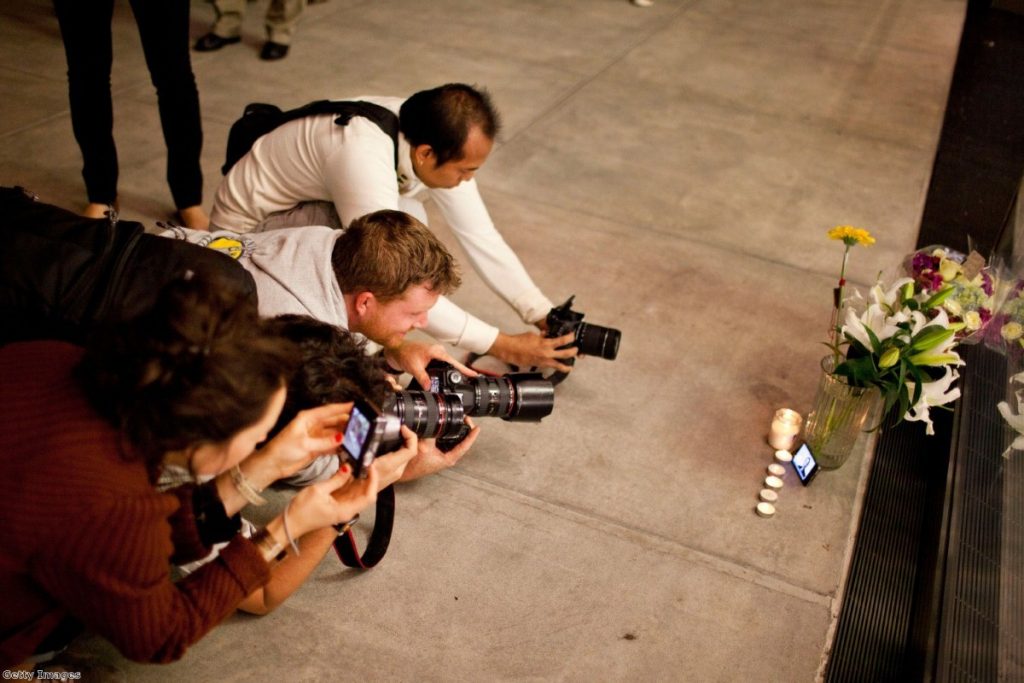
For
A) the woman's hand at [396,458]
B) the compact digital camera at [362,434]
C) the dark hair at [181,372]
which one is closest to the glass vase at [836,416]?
the woman's hand at [396,458]

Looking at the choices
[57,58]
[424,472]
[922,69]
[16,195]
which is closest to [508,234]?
[424,472]

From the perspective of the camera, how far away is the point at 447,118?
7.72 feet

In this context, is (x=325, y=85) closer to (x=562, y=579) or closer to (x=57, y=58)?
(x=57, y=58)

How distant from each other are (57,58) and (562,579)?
3.75 m

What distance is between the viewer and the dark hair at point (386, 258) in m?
1.96

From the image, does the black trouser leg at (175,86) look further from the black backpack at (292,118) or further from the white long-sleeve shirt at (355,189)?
the white long-sleeve shirt at (355,189)

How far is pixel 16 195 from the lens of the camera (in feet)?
5.84

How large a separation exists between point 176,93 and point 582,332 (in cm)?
156

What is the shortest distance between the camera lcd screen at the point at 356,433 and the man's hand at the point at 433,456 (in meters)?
0.48

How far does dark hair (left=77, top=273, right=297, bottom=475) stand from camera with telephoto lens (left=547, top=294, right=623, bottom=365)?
1335 millimetres

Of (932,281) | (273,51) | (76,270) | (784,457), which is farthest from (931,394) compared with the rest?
(273,51)

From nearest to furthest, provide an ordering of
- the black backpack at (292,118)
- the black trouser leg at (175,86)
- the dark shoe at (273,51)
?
the black backpack at (292,118) → the black trouser leg at (175,86) → the dark shoe at (273,51)

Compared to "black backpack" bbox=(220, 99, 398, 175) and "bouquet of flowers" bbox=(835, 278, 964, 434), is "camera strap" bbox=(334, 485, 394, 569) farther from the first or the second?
"bouquet of flowers" bbox=(835, 278, 964, 434)

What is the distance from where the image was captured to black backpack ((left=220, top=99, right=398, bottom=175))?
2441mm
